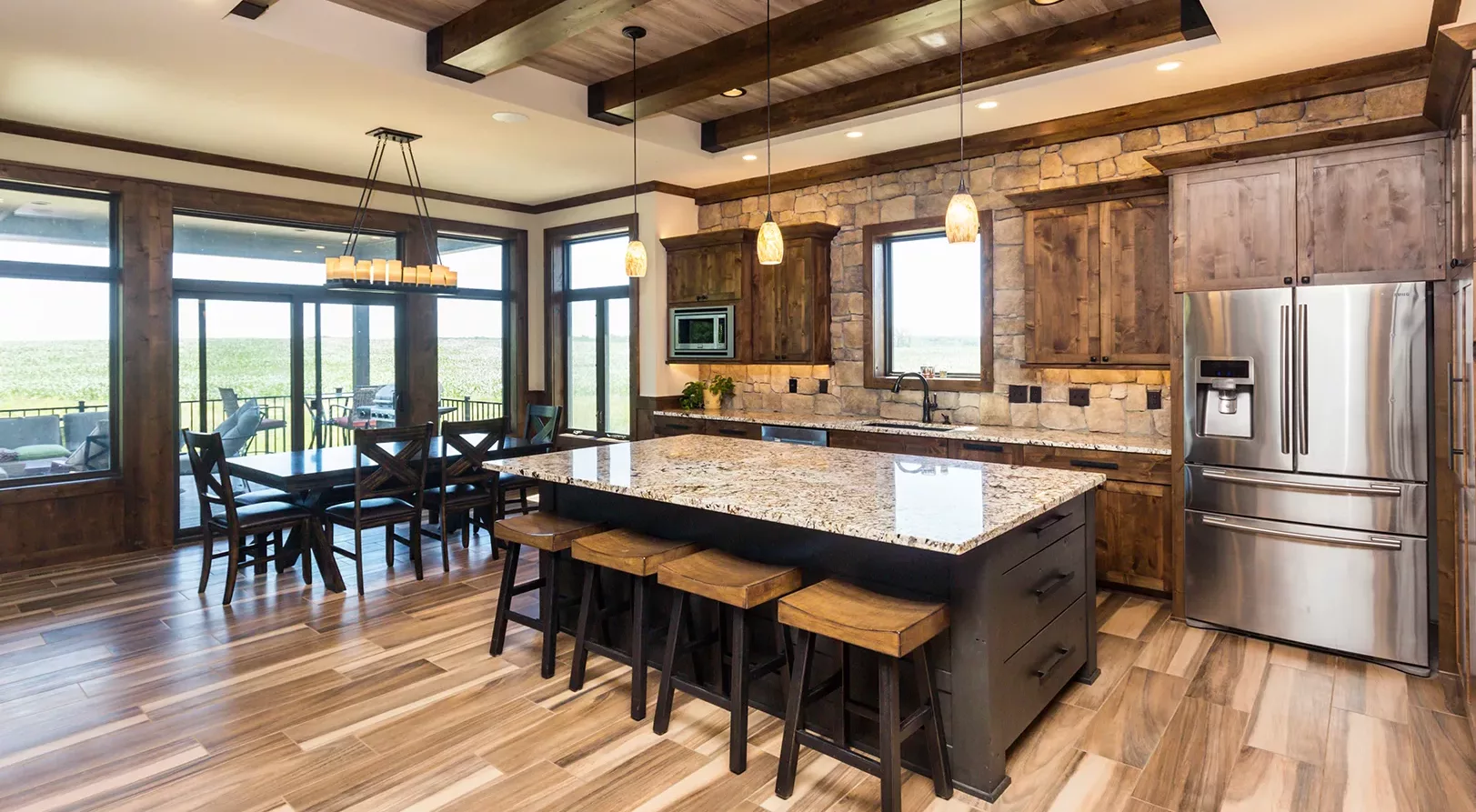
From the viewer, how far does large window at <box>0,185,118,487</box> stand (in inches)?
199

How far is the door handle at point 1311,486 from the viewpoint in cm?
339

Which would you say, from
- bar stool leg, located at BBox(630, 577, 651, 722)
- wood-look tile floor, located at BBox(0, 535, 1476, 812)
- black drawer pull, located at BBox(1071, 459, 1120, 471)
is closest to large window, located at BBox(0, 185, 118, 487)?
wood-look tile floor, located at BBox(0, 535, 1476, 812)

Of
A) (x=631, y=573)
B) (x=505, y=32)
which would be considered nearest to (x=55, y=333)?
(x=505, y=32)

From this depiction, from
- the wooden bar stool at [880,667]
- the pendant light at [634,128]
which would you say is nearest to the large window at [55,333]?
the pendant light at [634,128]

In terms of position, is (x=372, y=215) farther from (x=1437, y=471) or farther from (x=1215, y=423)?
(x=1437, y=471)

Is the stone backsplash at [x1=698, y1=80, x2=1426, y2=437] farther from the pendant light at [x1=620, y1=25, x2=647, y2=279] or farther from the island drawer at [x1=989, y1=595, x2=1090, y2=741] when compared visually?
the island drawer at [x1=989, y1=595, x2=1090, y2=741]

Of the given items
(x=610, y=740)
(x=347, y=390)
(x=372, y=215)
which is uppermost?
(x=372, y=215)

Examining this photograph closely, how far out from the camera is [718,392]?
6777 millimetres

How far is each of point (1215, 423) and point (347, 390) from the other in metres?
6.24

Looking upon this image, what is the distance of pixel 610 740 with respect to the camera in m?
2.81

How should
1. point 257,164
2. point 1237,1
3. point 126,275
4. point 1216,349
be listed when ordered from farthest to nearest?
point 257,164
point 126,275
point 1216,349
point 1237,1

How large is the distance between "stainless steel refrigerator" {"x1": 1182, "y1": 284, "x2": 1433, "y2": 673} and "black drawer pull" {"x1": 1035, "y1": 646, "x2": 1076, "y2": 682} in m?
1.30

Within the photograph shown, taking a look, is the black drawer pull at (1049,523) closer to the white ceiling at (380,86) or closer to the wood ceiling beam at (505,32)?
the white ceiling at (380,86)

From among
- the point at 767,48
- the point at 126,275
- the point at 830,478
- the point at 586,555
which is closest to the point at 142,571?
the point at 126,275
